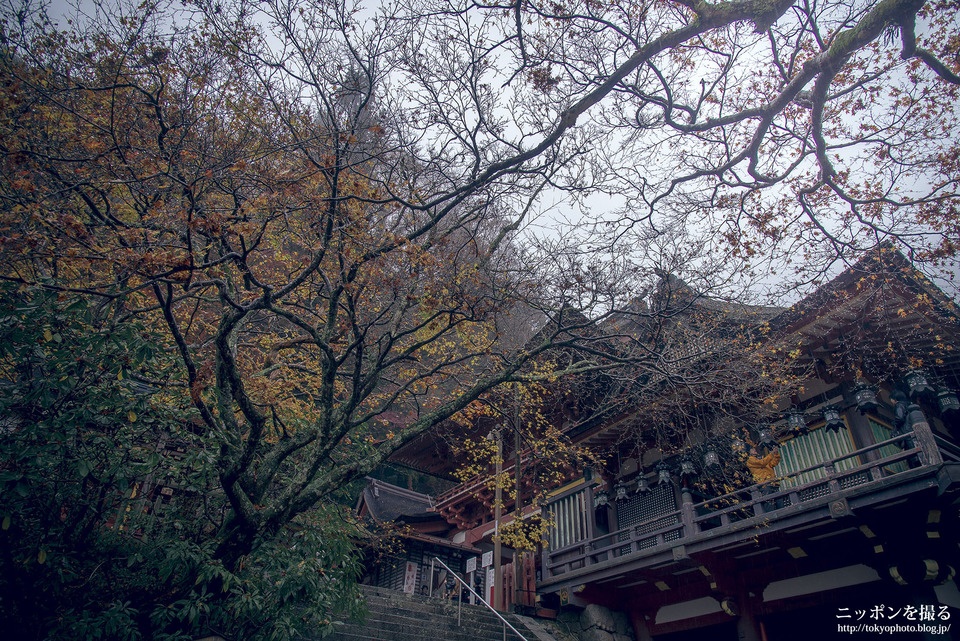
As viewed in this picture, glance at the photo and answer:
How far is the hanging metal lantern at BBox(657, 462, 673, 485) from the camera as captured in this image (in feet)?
33.0

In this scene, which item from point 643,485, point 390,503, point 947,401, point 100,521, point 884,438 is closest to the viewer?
point 100,521

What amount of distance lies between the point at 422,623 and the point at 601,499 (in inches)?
184

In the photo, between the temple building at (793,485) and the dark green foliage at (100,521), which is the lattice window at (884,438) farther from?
the dark green foliage at (100,521)

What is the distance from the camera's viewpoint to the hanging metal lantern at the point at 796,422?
8.45 m

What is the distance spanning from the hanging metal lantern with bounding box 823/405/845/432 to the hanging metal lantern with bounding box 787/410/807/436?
33 cm

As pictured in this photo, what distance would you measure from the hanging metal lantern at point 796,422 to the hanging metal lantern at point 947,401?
1885mm

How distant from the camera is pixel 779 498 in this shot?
786 cm

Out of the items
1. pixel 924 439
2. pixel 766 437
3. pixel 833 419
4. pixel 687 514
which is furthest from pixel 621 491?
pixel 924 439

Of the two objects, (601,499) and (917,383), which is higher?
(917,383)

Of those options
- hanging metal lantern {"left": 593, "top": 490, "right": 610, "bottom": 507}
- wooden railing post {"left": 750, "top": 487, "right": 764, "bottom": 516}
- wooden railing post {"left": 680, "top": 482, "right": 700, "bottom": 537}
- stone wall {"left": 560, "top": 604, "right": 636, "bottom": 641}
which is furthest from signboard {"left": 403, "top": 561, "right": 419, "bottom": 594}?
wooden railing post {"left": 750, "top": 487, "right": 764, "bottom": 516}

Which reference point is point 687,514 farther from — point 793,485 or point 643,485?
point 793,485

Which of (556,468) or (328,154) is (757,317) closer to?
(556,468)

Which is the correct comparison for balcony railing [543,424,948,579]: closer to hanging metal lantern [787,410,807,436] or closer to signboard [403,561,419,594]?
hanging metal lantern [787,410,807,436]

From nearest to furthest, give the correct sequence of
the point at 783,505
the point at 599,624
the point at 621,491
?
1. the point at 783,505
2. the point at 599,624
3. the point at 621,491
